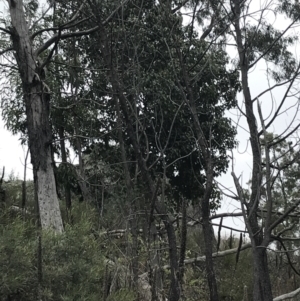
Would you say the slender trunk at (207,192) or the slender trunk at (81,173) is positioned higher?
the slender trunk at (81,173)

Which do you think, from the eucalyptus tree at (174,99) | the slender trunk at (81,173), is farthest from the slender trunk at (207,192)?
the slender trunk at (81,173)

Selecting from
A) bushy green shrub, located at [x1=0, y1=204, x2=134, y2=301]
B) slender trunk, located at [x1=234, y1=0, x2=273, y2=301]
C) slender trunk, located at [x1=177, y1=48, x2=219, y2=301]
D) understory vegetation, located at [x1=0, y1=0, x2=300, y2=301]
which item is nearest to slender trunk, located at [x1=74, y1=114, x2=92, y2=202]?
understory vegetation, located at [x1=0, y1=0, x2=300, y2=301]

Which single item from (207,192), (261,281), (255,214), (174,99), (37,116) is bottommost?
(261,281)

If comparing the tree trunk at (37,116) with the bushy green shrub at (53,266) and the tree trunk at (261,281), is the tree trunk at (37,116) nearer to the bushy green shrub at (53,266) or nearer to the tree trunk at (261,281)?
the bushy green shrub at (53,266)

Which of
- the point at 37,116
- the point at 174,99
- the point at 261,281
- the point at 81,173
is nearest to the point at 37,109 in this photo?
the point at 37,116

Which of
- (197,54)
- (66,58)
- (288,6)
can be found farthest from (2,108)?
(288,6)

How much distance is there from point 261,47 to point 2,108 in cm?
765

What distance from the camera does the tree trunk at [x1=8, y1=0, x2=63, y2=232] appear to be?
996 centimetres

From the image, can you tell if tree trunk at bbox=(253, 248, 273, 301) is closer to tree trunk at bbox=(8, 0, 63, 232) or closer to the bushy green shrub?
the bushy green shrub

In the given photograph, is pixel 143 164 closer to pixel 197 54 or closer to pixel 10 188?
pixel 10 188

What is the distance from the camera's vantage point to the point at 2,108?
14203mm

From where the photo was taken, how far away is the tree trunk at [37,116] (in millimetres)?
9961

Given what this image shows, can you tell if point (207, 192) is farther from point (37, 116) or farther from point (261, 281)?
point (37, 116)

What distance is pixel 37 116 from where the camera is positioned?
399 inches
